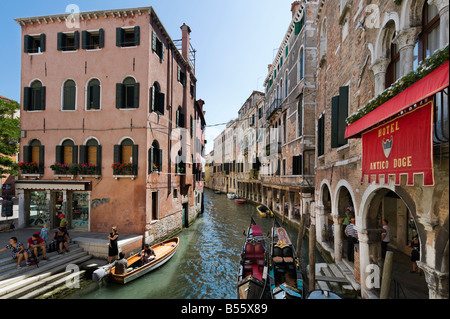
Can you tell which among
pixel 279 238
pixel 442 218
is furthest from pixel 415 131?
pixel 279 238

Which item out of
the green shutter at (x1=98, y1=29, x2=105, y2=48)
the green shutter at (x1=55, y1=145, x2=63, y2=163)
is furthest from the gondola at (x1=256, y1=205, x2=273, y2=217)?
the green shutter at (x1=98, y1=29, x2=105, y2=48)

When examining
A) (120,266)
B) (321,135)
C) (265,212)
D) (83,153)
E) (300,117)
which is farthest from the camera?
(265,212)

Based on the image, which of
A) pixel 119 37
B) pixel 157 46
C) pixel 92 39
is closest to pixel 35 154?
pixel 92 39

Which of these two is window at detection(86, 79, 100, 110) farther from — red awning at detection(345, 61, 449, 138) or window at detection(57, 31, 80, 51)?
red awning at detection(345, 61, 449, 138)

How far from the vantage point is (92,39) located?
12320 millimetres

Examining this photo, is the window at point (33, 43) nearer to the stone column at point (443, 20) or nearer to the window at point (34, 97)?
the window at point (34, 97)

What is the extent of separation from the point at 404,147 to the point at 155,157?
10661 mm

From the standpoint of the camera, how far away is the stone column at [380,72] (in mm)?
5754

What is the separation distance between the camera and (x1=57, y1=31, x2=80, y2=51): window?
39.3ft

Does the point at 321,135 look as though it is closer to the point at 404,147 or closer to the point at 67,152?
the point at 404,147

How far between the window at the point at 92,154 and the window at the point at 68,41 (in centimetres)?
468

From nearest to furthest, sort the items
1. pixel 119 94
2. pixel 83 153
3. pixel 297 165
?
pixel 119 94
pixel 83 153
pixel 297 165

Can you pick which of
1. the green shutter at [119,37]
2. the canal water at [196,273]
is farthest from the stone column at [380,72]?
the green shutter at [119,37]

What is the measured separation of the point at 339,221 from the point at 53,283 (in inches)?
369
